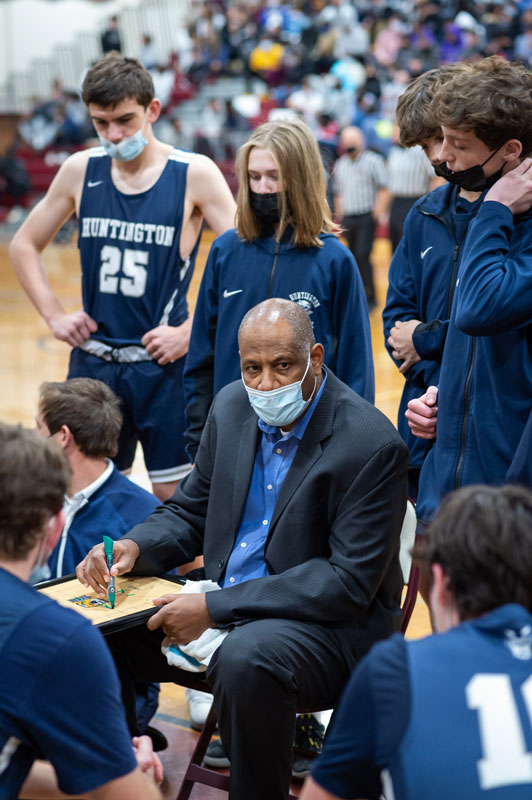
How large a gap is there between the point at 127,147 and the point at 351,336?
4.06ft

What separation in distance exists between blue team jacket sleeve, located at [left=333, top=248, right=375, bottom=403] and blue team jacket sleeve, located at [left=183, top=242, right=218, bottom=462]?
48cm

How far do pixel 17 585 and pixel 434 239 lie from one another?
6.00ft

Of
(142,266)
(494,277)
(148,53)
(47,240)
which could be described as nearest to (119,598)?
(494,277)

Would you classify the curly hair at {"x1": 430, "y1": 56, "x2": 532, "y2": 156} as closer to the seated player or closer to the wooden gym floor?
the seated player

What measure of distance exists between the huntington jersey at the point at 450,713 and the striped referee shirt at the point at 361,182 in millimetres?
10077

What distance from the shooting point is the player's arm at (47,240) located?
421 centimetres

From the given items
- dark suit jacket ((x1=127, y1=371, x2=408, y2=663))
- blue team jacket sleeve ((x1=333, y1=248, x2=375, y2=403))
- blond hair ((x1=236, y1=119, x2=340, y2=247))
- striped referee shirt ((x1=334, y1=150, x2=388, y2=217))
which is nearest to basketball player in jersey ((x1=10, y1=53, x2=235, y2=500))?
blond hair ((x1=236, y1=119, x2=340, y2=247))

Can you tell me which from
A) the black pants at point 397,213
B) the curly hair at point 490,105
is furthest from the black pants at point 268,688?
the black pants at point 397,213

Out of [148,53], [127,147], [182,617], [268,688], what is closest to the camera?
[268,688]

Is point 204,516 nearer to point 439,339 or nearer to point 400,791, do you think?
point 439,339

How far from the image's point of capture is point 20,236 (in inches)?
175

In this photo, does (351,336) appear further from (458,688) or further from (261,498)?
(458,688)

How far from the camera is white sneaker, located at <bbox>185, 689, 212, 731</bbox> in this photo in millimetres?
3635

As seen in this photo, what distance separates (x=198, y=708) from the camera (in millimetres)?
3660
